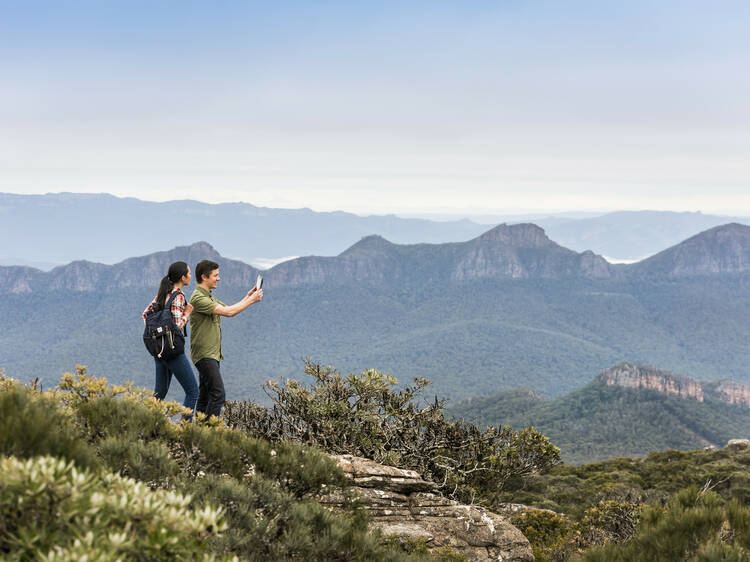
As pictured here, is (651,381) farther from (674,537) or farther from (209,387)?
(674,537)

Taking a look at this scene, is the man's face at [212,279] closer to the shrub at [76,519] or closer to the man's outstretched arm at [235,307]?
the man's outstretched arm at [235,307]

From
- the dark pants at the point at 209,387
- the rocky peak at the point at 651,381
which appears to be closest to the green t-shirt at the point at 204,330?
the dark pants at the point at 209,387

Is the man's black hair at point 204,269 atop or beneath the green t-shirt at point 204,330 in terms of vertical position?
atop

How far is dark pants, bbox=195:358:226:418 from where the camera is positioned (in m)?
8.80

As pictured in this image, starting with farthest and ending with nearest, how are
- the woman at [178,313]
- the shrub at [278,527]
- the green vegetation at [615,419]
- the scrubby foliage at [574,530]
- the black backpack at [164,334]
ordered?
the green vegetation at [615,419], the scrubby foliage at [574,530], the woman at [178,313], the black backpack at [164,334], the shrub at [278,527]

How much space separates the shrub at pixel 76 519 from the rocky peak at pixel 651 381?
160731 millimetres

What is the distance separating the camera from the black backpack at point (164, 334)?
8.55 metres

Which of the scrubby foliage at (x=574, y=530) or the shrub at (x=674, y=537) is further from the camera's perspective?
the scrubby foliage at (x=574, y=530)

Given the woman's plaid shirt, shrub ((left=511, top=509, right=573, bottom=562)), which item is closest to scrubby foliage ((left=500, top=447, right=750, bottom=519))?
shrub ((left=511, top=509, right=573, bottom=562))

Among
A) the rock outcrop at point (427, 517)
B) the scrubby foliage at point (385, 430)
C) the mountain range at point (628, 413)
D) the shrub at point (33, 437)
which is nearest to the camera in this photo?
the shrub at point (33, 437)

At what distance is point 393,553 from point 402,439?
4918 millimetres

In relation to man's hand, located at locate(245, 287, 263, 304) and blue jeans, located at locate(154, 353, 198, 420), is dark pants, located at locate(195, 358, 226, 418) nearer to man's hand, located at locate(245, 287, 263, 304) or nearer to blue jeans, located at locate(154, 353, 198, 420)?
blue jeans, located at locate(154, 353, 198, 420)

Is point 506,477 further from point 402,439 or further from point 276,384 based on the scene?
point 276,384

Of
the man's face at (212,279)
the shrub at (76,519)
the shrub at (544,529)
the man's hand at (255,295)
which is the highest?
the man's face at (212,279)
